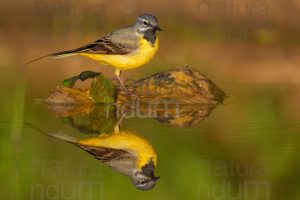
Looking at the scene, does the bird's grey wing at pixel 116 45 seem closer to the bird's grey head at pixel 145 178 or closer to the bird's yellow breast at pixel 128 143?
the bird's yellow breast at pixel 128 143

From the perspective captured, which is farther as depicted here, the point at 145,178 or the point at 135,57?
the point at 135,57

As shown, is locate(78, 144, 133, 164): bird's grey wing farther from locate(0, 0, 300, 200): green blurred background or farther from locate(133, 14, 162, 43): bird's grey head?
locate(133, 14, 162, 43): bird's grey head

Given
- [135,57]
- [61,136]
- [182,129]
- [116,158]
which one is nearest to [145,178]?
[116,158]

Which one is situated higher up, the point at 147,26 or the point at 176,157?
the point at 147,26

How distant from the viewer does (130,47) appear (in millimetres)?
13258

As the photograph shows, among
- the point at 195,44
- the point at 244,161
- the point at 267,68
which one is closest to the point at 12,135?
the point at 244,161

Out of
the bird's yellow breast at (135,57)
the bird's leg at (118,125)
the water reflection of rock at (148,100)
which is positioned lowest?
the bird's leg at (118,125)

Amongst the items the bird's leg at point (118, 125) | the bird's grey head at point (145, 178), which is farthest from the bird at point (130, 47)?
the bird's grey head at point (145, 178)

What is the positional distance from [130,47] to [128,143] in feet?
9.37

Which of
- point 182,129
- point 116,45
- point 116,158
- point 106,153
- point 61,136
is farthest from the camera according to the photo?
point 116,45

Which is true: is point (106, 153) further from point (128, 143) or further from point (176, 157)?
point (176, 157)

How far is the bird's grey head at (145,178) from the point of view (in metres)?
9.02

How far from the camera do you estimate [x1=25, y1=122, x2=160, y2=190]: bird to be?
9.31 m

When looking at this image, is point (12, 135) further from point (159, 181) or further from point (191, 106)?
point (191, 106)
